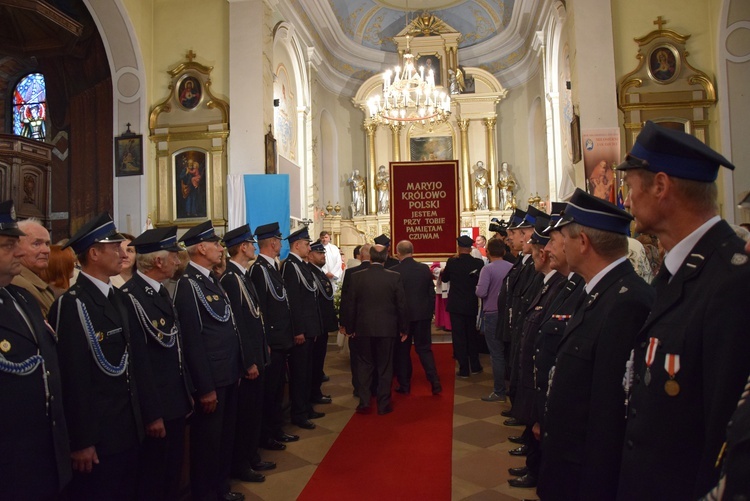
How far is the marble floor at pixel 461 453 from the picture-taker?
12.4ft

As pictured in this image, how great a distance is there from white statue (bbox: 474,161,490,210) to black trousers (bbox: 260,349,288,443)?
1253 cm

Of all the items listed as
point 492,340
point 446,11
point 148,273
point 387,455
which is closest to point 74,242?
point 148,273

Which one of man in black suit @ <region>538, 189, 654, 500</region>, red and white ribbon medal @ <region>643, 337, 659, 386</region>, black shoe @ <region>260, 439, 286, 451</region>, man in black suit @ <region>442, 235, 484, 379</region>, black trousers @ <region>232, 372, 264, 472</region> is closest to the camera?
red and white ribbon medal @ <region>643, 337, 659, 386</region>

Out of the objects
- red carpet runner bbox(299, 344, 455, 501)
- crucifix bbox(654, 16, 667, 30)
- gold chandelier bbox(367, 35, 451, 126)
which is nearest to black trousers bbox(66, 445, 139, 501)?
red carpet runner bbox(299, 344, 455, 501)

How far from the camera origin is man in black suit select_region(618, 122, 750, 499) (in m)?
1.25

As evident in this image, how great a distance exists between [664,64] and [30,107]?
13357 mm

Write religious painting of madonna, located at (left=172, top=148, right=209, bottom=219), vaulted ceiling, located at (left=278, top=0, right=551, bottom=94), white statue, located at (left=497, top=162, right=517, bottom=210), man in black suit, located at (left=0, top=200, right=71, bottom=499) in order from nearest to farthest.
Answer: man in black suit, located at (left=0, top=200, right=71, bottom=499) → religious painting of madonna, located at (left=172, top=148, right=209, bottom=219) → vaulted ceiling, located at (left=278, top=0, right=551, bottom=94) → white statue, located at (left=497, top=162, right=517, bottom=210)

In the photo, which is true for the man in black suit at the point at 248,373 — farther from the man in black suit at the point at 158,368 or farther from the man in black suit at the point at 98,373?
the man in black suit at the point at 98,373

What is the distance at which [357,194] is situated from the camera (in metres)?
17.1

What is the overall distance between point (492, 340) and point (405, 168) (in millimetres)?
2329

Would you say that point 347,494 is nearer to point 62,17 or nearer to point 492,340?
point 492,340

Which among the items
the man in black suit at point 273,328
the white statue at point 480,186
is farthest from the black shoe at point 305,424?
the white statue at point 480,186

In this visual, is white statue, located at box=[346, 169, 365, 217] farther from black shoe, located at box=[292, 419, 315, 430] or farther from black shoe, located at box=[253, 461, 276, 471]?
black shoe, located at box=[253, 461, 276, 471]

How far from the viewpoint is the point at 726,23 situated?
29.1 feet
